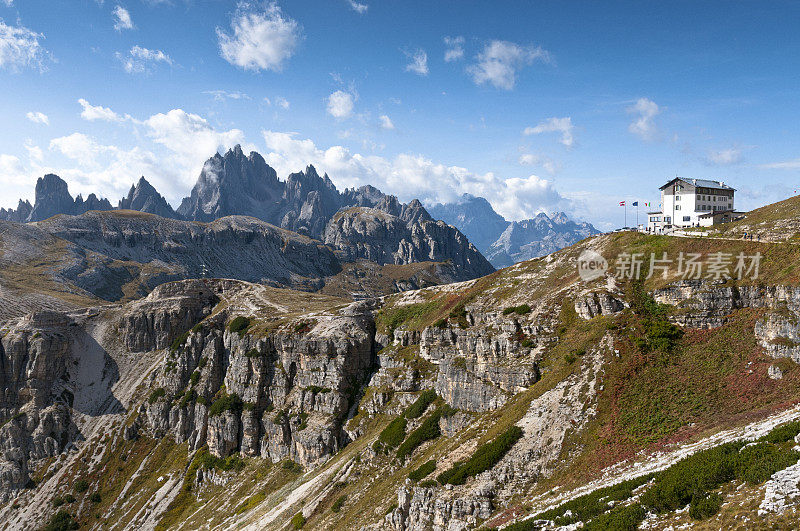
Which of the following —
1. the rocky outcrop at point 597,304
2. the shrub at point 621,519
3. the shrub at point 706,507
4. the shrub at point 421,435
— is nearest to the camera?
the shrub at point 706,507

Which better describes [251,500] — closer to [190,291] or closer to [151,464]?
[151,464]

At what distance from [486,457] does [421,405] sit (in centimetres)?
3016

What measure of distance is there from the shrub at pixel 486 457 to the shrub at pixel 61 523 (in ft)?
387

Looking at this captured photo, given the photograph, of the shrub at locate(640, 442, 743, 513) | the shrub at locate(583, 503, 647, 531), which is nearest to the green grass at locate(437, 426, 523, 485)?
the shrub at locate(583, 503, 647, 531)

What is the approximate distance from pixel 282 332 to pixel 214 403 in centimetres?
3010

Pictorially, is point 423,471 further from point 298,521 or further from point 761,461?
point 761,461

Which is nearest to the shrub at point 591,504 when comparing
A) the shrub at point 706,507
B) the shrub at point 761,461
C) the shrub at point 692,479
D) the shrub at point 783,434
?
the shrub at point 692,479

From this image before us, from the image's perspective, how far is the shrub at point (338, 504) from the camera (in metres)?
71.1

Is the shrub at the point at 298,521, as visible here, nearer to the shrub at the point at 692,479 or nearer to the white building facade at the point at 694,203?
the shrub at the point at 692,479

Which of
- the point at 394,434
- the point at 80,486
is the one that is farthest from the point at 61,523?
the point at 394,434

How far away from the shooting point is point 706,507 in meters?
26.0

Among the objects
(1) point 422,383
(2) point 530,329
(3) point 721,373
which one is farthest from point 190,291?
(3) point 721,373

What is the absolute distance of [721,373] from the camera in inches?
2058

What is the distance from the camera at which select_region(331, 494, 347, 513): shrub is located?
71.1m
